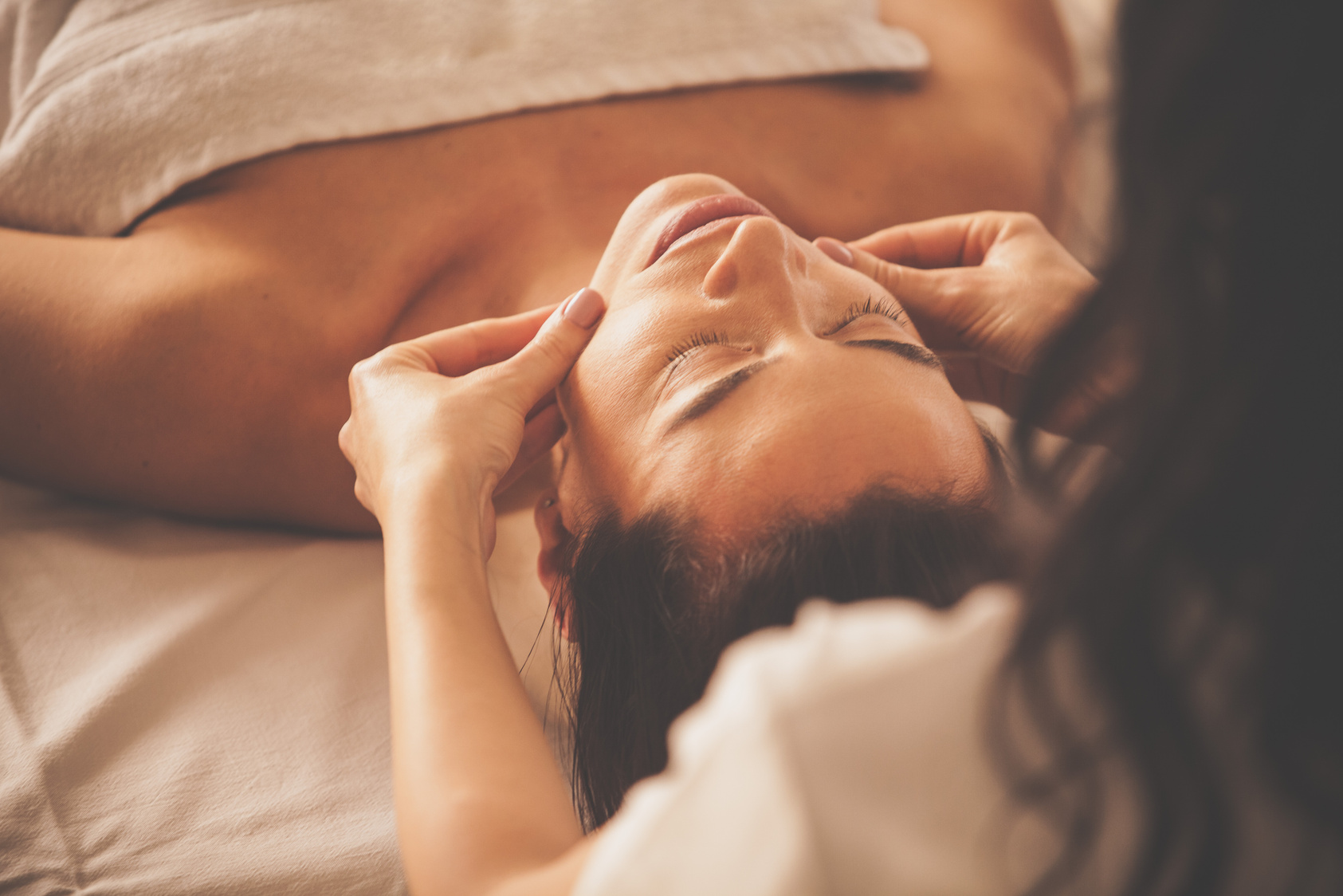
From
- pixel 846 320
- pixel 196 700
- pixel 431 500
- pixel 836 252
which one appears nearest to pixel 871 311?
pixel 846 320

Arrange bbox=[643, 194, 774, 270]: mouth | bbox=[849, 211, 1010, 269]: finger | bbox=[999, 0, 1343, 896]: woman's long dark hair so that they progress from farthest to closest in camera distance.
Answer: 1. bbox=[849, 211, 1010, 269]: finger
2. bbox=[643, 194, 774, 270]: mouth
3. bbox=[999, 0, 1343, 896]: woman's long dark hair

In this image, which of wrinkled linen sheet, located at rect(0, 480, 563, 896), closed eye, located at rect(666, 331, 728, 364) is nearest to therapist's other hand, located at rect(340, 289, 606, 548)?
closed eye, located at rect(666, 331, 728, 364)

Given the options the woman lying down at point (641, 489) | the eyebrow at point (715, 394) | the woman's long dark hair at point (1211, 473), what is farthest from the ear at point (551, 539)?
the woman's long dark hair at point (1211, 473)

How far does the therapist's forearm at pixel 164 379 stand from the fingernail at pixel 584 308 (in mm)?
367

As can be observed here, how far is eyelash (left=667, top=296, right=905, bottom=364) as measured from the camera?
0.78 m

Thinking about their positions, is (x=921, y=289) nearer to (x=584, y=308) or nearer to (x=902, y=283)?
(x=902, y=283)

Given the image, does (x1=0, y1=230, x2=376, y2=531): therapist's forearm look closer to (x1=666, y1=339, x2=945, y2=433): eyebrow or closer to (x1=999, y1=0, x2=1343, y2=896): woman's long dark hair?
(x1=666, y1=339, x2=945, y2=433): eyebrow

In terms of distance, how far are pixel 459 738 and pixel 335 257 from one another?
725 mm

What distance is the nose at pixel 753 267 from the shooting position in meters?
0.81

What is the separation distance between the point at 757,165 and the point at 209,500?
2.85ft

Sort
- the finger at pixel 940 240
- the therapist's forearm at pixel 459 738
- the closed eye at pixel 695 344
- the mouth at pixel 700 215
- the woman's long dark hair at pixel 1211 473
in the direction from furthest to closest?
the finger at pixel 940 240, the mouth at pixel 700 215, the closed eye at pixel 695 344, the therapist's forearm at pixel 459 738, the woman's long dark hair at pixel 1211 473

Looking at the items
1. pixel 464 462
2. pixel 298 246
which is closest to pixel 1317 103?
pixel 464 462

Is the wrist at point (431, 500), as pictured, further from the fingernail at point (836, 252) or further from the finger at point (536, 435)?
the fingernail at point (836, 252)

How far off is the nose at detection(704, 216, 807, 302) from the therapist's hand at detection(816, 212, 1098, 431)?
0.16 m
